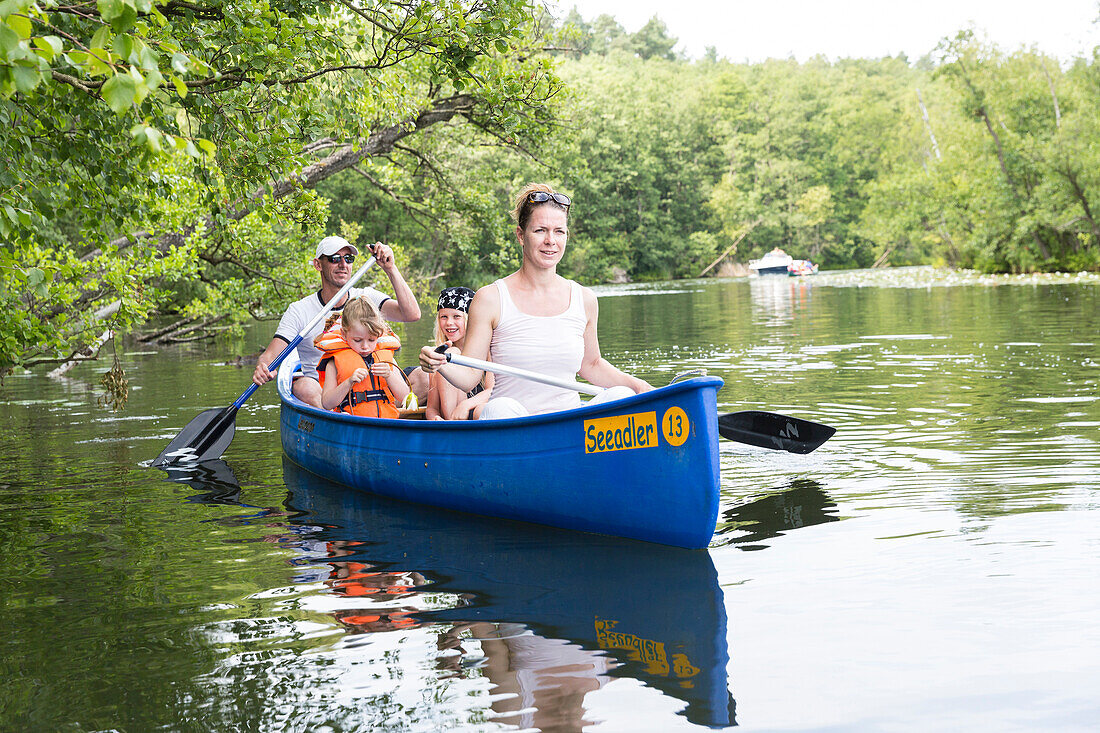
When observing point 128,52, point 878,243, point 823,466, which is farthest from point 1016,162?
point 128,52

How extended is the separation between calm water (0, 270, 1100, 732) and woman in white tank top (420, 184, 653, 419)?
2.35 ft

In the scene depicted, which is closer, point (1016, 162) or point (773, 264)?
point (1016, 162)

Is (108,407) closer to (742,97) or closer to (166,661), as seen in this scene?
(166,661)

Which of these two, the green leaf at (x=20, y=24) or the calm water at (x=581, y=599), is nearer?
the green leaf at (x=20, y=24)

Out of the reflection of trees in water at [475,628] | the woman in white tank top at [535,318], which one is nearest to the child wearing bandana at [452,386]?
the woman in white tank top at [535,318]

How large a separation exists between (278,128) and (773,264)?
50.4 metres

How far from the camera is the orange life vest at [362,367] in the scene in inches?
267

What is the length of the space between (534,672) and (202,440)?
534 cm

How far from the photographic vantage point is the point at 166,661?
11.3ft

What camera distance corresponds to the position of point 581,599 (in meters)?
4.06

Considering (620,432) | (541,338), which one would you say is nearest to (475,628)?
(620,432)

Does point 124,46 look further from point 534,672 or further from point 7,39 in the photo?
point 534,672

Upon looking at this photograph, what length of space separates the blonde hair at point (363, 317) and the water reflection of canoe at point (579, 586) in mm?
1246

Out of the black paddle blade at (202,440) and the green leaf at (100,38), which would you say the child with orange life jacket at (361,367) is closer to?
the black paddle blade at (202,440)
